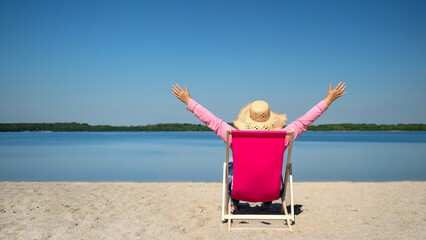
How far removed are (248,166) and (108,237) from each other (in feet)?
5.11

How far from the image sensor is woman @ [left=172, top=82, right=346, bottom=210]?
3.69m

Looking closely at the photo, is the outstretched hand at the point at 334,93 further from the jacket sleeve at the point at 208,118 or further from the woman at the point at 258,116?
the jacket sleeve at the point at 208,118

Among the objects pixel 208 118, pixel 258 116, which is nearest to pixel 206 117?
pixel 208 118

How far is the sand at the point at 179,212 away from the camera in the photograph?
3424mm

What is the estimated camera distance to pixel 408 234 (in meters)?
3.35

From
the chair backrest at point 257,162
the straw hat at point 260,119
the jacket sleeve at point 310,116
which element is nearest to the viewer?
the chair backrest at point 257,162

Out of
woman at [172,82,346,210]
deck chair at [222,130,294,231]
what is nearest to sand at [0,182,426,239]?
deck chair at [222,130,294,231]

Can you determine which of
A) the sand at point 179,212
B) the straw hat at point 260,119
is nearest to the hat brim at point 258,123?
the straw hat at point 260,119

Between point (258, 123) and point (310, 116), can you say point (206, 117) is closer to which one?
point (258, 123)

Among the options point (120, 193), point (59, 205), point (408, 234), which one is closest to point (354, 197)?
point (408, 234)

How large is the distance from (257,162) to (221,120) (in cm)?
64

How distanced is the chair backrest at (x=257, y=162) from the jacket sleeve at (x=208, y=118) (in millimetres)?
391

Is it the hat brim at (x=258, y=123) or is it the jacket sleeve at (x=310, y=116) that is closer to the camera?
the hat brim at (x=258, y=123)

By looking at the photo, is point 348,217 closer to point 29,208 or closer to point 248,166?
point 248,166
